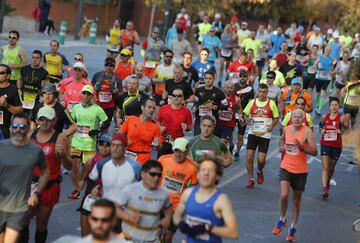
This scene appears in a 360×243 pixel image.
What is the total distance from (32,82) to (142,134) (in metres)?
4.06

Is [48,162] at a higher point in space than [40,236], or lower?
higher

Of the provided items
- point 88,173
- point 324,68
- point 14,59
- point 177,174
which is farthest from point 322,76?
point 88,173

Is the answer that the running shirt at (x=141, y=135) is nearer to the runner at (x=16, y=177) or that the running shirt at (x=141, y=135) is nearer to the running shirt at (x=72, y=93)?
the running shirt at (x=72, y=93)

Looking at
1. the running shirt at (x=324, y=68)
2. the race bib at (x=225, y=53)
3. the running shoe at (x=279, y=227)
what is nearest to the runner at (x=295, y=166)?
the running shoe at (x=279, y=227)

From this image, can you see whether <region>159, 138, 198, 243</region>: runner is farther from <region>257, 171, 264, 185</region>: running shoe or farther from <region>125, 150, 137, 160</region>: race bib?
<region>257, 171, 264, 185</region>: running shoe

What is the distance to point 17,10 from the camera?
4738 cm

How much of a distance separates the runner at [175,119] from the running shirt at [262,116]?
77.6 inches

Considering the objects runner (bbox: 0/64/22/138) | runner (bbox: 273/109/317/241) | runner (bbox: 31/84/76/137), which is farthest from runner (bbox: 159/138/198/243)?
runner (bbox: 0/64/22/138)

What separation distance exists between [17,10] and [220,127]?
105ft

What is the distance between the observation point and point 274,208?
568 inches

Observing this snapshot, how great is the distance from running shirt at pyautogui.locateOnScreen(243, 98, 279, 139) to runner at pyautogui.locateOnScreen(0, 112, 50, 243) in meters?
6.67

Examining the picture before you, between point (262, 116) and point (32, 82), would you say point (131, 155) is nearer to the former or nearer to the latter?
point (262, 116)

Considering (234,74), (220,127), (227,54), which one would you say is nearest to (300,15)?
(227,54)

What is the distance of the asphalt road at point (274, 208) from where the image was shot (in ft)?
40.7
